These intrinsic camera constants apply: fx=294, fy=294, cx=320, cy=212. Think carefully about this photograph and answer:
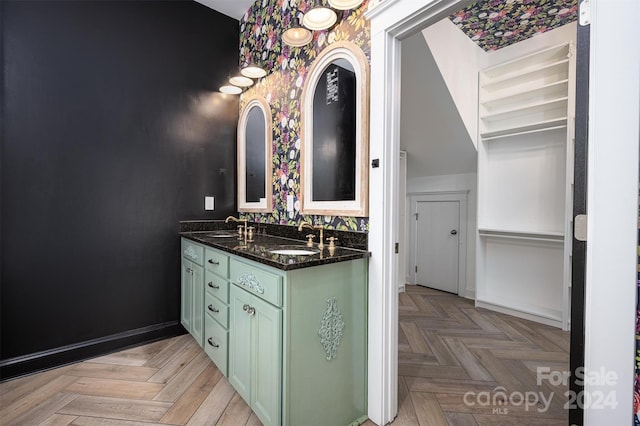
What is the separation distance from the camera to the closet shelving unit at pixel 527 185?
2750 mm

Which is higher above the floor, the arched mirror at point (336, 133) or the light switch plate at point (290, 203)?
the arched mirror at point (336, 133)

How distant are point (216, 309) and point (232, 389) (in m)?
0.50

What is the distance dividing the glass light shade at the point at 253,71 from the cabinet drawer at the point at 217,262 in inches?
57.7

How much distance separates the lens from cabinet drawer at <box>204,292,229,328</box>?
5.92ft

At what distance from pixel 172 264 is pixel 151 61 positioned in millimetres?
1745

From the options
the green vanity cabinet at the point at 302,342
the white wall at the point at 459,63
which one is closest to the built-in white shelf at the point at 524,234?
the white wall at the point at 459,63

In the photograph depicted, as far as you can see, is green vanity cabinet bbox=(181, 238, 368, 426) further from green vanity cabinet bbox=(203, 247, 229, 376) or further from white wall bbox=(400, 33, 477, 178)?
white wall bbox=(400, 33, 477, 178)

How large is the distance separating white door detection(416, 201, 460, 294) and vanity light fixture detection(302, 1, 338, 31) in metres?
2.72

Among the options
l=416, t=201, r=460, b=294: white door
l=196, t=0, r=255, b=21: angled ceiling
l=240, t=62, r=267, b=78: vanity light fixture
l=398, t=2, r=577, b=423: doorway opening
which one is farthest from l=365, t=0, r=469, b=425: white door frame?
l=416, t=201, r=460, b=294: white door

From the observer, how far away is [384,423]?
152 centimetres

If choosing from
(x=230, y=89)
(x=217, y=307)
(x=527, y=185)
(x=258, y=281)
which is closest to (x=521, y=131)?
(x=527, y=185)

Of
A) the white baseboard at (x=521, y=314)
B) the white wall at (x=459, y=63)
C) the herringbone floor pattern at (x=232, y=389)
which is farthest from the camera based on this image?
the white baseboard at (x=521, y=314)

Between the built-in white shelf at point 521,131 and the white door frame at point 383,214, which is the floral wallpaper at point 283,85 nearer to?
the white door frame at point 383,214

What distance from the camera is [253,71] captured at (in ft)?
7.90
